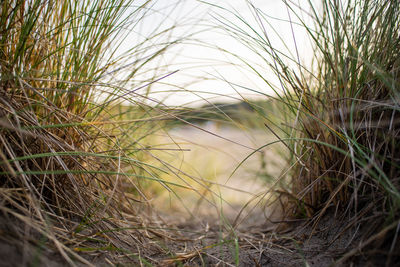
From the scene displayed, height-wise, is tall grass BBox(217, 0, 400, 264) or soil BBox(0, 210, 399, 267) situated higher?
tall grass BBox(217, 0, 400, 264)

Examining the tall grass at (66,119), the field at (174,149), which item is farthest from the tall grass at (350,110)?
the tall grass at (66,119)

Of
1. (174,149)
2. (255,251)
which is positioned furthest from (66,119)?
(255,251)

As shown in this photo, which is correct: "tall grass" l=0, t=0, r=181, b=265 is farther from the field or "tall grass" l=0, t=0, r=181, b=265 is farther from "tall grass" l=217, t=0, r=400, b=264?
"tall grass" l=217, t=0, r=400, b=264

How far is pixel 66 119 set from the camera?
0.83 meters

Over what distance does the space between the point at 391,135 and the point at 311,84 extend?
1.59ft

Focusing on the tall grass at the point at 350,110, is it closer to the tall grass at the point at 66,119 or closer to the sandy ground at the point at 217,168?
the sandy ground at the point at 217,168

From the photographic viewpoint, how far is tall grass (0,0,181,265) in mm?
743

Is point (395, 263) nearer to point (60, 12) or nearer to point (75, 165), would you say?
point (75, 165)

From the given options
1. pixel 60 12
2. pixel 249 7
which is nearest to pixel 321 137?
pixel 249 7

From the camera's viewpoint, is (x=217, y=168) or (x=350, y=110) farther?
(x=217, y=168)

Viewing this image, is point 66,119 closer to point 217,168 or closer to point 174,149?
point 174,149

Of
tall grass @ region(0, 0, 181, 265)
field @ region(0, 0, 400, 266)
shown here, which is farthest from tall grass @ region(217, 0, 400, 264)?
tall grass @ region(0, 0, 181, 265)

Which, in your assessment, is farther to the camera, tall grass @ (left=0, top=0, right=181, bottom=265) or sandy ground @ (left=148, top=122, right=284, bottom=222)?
sandy ground @ (left=148, top=122, right=284, bottom=222)

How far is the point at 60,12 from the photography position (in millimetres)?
996
